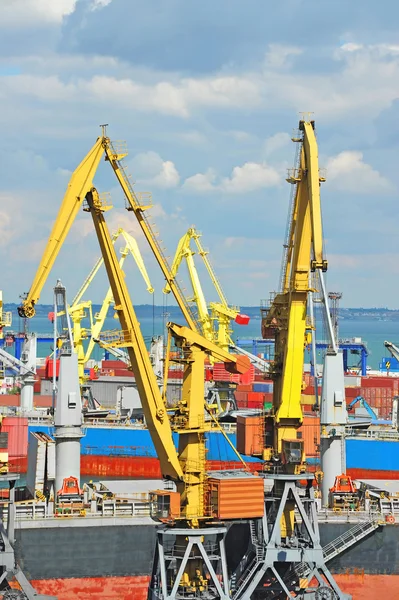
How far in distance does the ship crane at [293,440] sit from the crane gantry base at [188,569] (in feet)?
8.42

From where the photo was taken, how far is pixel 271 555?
43281 millimetres

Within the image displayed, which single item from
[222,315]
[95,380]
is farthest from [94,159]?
[95,380]

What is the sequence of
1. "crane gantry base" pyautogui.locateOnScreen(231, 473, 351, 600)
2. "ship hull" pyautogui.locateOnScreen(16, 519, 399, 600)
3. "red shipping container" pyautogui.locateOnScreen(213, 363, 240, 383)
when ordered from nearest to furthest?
"crane gantry base" pyautogui.locateOnScreen(231, 473, 351, 600) → "ship hull" pyautogui.locateOnScreen(16, 519, 399, 600) → "red shipping container" pyautogui.locateOnScreen(213, 363, 240, 383)

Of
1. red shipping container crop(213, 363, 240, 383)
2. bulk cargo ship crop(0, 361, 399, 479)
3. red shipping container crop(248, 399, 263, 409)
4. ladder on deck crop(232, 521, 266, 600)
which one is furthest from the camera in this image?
red shipping container crop(248, 399, 263, 409)

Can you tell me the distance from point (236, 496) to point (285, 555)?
13.5 ft

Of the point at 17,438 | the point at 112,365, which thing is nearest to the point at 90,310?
the point at 17,438

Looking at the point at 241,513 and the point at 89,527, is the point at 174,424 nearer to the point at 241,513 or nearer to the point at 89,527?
the point at 241,513

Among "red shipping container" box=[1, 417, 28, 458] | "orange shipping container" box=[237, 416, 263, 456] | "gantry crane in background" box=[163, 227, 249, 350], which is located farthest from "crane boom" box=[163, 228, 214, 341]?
"orange shipping container" box=[237, 416, 263, 456]

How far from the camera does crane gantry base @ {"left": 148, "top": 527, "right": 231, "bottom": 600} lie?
40.4 meters

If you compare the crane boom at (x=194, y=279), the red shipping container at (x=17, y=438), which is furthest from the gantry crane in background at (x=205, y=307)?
the red shipping container at (x=17, y=438)

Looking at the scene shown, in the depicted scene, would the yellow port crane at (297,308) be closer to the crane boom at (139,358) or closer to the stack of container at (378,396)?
the crane boom at (139,358)

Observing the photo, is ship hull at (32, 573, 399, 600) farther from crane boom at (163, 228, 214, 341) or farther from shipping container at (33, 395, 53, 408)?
shipping container at (33, 395, 53, 408)

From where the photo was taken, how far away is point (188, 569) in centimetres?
4116

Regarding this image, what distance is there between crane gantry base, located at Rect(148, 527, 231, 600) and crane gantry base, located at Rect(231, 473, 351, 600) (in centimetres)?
241
